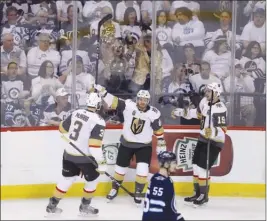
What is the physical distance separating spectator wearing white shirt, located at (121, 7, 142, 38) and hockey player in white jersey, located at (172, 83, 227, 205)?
3.21ft

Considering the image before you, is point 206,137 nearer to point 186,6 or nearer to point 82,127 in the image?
point 82,127

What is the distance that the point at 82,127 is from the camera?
5.82 m

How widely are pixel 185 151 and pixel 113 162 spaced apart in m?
0.62

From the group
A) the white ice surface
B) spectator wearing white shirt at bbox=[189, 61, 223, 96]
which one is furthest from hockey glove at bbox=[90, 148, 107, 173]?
spectator wearing white shirt at bbox=[189, 61, 223, 96]

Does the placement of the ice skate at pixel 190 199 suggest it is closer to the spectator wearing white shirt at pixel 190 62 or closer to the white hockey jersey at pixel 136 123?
the white hockey jersey at pixel 136 123

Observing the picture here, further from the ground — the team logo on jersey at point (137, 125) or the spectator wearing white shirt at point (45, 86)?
the spectator wearing white shirt at point (45, 86)

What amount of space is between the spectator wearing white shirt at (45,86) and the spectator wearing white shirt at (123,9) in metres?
0.78

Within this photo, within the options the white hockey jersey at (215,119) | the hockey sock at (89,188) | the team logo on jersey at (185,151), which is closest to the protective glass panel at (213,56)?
the team logo on jersey at (185,151)

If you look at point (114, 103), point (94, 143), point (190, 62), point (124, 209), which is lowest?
point (124, 209)

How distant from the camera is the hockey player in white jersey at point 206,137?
6344mm

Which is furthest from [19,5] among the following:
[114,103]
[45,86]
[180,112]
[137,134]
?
[180,112]

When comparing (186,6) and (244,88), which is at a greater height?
(186,6)

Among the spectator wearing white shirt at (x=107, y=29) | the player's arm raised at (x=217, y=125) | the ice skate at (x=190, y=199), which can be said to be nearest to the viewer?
the player's arm raised at (x=217, y=125)

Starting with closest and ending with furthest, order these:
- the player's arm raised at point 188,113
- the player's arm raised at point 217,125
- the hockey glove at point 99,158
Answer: the hockey glove at point 99,158, the player's arm raised at point 217,125, the player's arm raised at point 188,113
